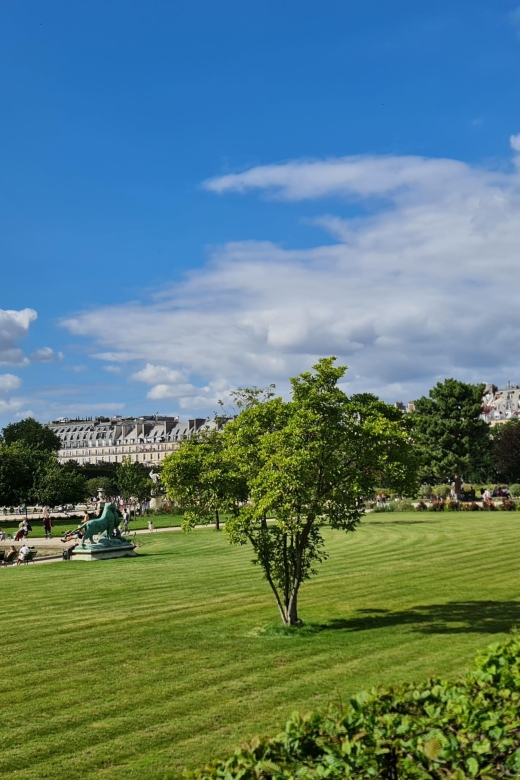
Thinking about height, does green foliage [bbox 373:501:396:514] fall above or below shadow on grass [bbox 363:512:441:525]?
above

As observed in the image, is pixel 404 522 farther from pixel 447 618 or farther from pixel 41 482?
pixel 41 482

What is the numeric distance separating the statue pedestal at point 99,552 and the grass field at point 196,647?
294 centimetres

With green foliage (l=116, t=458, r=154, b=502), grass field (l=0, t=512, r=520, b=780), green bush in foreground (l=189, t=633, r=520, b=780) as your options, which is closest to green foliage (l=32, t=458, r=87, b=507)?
green foliage (l=116, t=458, r=154, b=502)

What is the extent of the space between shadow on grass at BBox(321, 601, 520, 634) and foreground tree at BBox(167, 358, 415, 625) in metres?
1.86

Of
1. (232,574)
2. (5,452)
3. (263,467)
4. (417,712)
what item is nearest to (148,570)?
(232,574)

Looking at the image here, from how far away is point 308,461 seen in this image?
699 inches

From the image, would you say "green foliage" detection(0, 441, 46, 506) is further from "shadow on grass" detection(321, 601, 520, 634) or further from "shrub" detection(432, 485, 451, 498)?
"shadow on grass" detection(321, 601, 520, 634)

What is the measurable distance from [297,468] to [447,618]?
6.51 m

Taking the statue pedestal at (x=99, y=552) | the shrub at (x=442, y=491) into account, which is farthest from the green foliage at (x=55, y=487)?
the statue pedestal at (x=99, y=552)

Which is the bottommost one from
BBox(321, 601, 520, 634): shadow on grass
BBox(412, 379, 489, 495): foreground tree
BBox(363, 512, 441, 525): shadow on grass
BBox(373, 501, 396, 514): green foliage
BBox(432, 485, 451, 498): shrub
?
BBox(321, 601, 520, 634): shadow on grass

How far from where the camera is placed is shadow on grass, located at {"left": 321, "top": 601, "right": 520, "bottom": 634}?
19.1m

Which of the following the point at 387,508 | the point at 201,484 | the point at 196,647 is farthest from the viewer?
the point at 387,508

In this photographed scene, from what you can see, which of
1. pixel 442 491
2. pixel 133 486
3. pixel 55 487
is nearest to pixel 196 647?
pixel 133 486

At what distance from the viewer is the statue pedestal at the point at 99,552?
3700 cm
